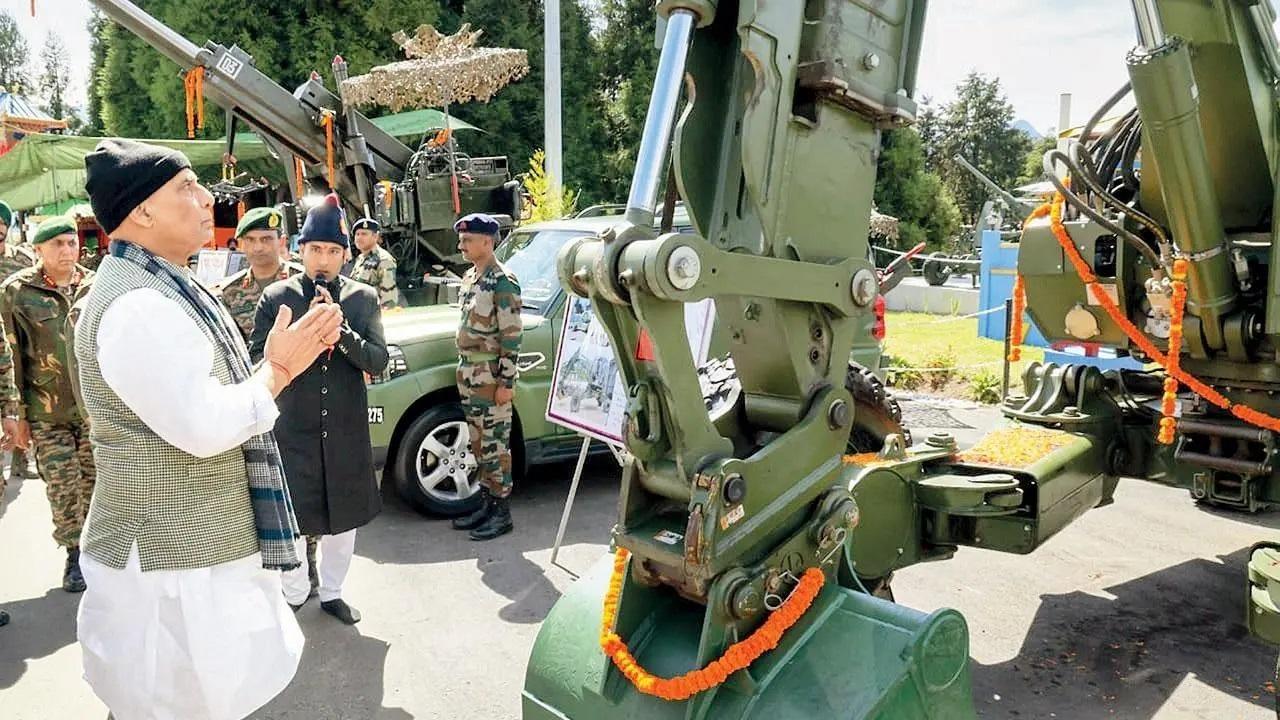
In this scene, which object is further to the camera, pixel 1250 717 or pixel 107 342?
pixel 1250 717

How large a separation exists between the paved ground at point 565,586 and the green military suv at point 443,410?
0.31 m

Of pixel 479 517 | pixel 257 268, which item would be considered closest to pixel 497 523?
pixel 479 517

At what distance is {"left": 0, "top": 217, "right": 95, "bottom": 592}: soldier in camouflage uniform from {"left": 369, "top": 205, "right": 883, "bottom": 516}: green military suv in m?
1.68

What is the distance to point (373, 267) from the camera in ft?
28.4

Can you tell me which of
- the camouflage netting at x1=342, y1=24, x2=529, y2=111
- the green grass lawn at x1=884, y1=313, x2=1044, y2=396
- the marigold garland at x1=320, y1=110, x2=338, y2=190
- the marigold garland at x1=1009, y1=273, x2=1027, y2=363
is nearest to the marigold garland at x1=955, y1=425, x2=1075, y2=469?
the marigold garland at x1=1009, y1=273, x2=1027, y2=363

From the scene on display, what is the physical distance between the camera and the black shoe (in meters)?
4.66

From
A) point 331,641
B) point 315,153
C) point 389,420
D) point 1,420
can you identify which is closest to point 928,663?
point 331,641

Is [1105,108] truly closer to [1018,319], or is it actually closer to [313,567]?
[1018,319]

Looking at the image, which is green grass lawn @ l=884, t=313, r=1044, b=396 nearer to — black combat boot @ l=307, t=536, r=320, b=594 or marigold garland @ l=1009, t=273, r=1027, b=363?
marigold garland @ l=1009, t=273, r=1027, b=363

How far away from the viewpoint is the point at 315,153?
11.3m

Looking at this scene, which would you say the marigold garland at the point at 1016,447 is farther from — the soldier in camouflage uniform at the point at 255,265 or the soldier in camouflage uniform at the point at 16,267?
the soldier in camouflage uniform at the point at 16,267

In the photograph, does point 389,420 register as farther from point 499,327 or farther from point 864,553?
point 864,553

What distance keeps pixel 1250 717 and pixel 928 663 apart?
7.37 ft

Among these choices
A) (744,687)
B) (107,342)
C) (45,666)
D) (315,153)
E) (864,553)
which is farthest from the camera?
(315,153)
